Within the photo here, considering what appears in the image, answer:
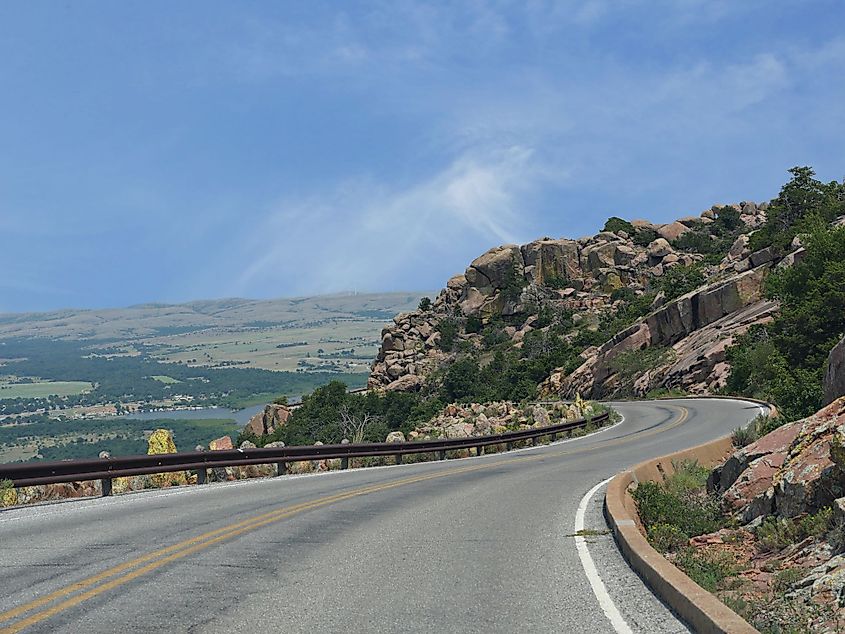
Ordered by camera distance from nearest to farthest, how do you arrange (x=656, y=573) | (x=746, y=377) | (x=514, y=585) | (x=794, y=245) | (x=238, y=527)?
1. (x=656, y=573)
2. (x=514, y=585)
3. (x=238, y=527)
4. (x=746, y=377)
5. (x=794, y=245)

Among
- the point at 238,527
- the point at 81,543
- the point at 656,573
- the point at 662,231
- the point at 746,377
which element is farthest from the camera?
the point at 662,231

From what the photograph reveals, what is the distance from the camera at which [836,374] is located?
13344mm

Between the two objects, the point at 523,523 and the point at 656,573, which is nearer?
the point at 656,573

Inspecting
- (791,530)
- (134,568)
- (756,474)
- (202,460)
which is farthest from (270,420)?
(791,530)

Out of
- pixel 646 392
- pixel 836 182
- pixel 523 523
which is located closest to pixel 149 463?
pixel 523 523

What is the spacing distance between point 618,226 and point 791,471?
128 metres

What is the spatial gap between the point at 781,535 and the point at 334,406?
81333mm

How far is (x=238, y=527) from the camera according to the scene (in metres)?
11.3

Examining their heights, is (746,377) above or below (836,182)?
below

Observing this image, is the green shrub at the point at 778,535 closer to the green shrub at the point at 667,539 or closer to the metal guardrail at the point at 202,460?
the green shrub at the point at 667,539

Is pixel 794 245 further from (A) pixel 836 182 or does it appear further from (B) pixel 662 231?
(B) pixel 662 231

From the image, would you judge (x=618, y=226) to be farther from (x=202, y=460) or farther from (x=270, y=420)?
(x=202, y=460)

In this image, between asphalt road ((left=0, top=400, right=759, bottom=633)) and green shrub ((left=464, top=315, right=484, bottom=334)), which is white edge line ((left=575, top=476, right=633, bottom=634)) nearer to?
asphalt road ((left=0, top=400, right=759, bottom=633))

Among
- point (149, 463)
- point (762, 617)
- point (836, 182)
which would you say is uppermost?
point (836, 182)
